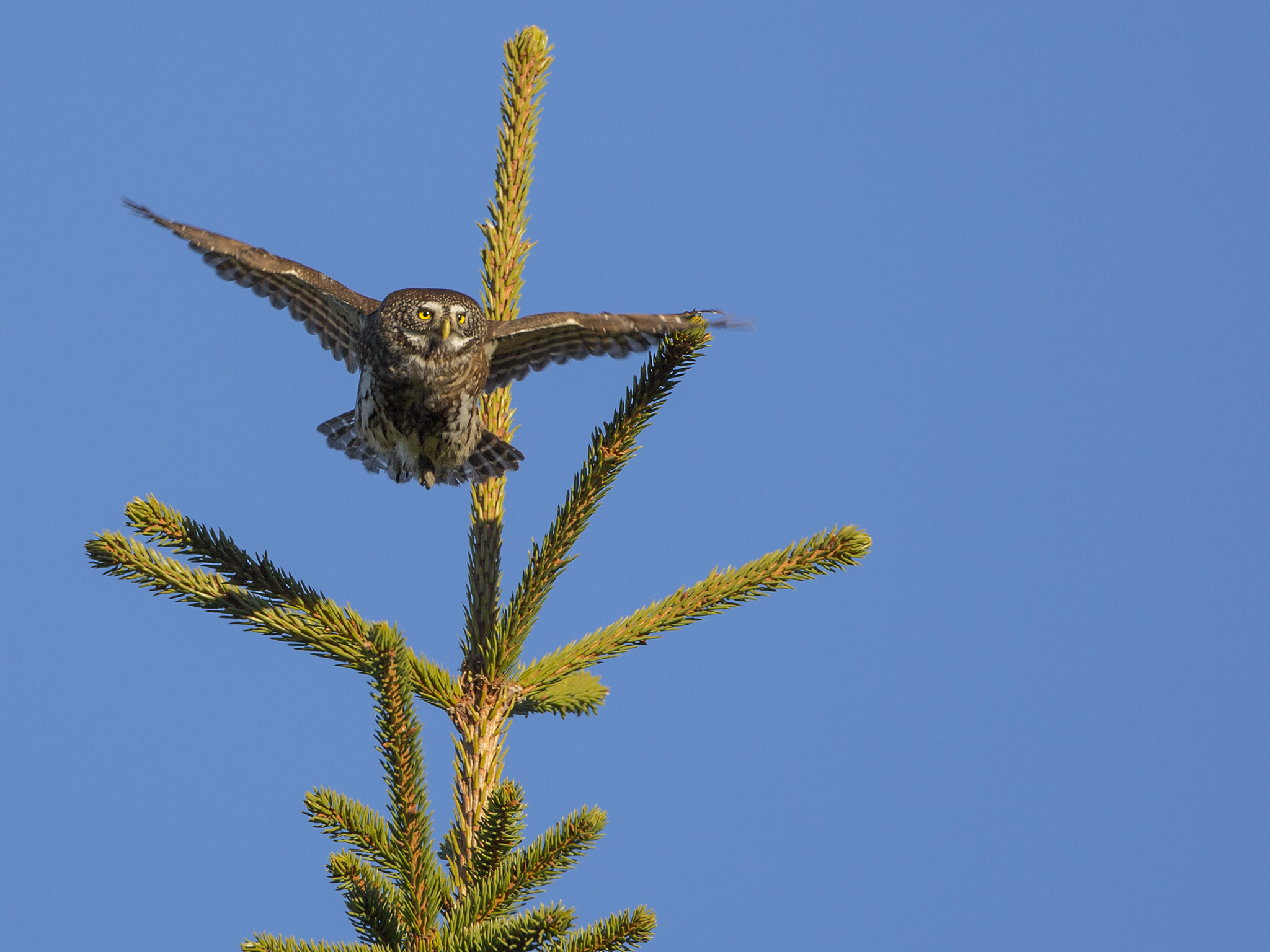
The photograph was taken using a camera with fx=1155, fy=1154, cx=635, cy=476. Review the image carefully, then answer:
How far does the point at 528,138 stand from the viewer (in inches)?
187

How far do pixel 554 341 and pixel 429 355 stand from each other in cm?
73

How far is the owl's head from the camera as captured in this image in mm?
6109

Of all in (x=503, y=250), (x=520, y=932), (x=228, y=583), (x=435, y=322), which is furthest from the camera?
(x=435, y=322)

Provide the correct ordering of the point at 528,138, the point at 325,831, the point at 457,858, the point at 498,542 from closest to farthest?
the point at 325,831 < the point at 457,858 < the point at 498,542 < the point at 528,138

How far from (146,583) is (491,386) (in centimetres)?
339

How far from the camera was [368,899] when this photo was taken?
2883mm

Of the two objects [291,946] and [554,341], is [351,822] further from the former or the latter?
[554,341]

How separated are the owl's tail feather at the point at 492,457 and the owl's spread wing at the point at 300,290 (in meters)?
1.58

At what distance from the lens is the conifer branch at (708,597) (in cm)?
373

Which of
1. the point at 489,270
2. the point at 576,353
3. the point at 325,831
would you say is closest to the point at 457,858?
the point at 325,831

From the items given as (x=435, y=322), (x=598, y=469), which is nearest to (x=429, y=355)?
(x=435, y=322)

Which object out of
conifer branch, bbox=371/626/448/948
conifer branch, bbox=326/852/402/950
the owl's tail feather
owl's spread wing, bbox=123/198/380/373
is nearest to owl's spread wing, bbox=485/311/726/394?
the owl's tail feather

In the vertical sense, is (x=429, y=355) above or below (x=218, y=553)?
above

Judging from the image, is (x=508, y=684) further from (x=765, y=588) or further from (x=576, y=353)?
(x=576, y=353)
